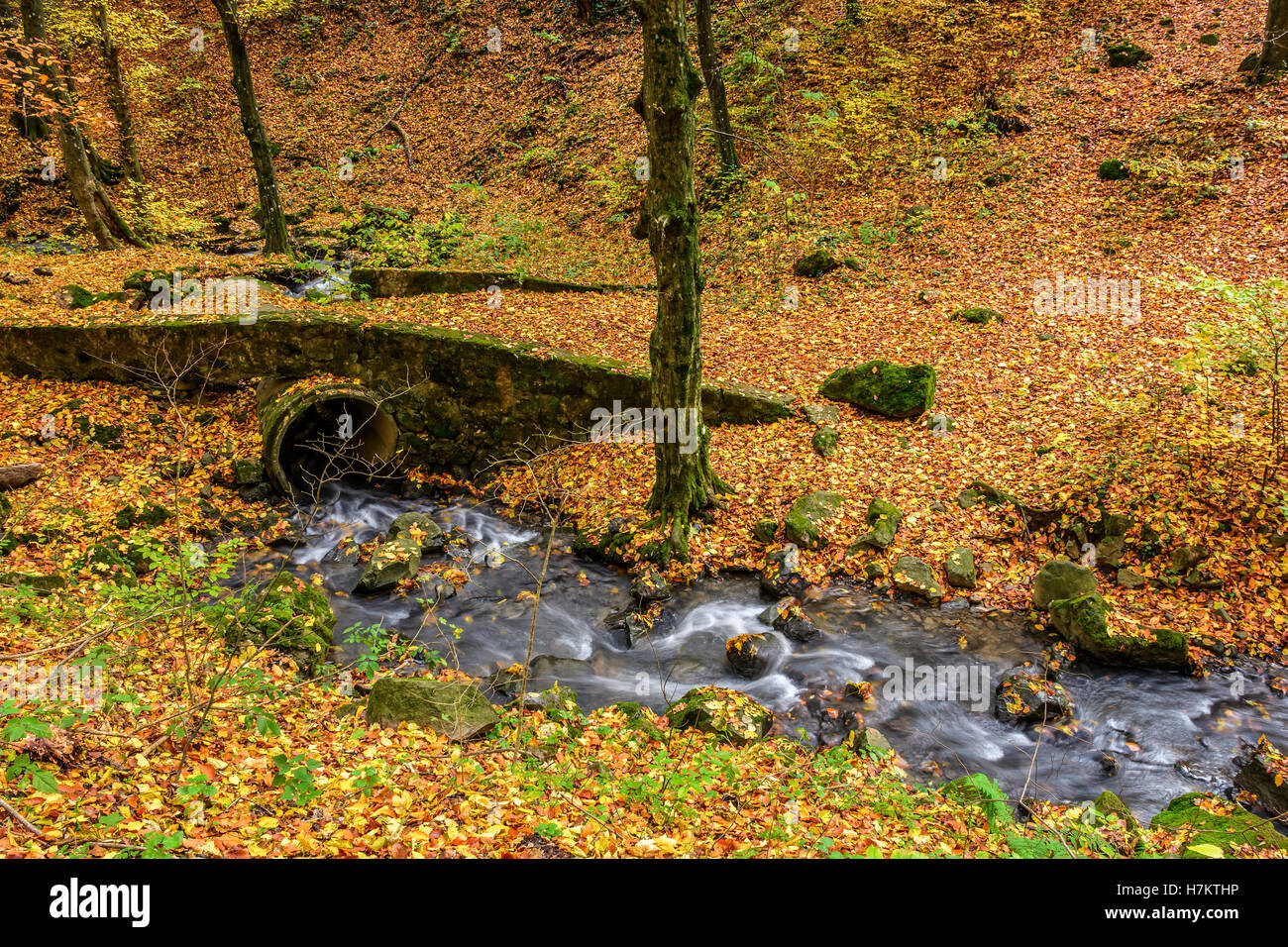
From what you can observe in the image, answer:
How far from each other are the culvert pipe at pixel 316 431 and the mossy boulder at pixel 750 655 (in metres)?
6.24

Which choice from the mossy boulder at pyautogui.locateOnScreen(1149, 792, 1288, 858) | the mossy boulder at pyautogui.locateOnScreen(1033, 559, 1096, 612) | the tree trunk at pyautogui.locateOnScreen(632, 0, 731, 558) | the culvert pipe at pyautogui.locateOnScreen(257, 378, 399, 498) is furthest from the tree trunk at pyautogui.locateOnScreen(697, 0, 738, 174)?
the mossy boulder at pyautogui.locateOnScreen(1149, 792, 1288, 858)

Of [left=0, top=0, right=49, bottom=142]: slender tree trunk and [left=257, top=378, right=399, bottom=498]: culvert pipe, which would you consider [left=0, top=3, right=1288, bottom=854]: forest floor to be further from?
[left=0, top=0, right=49, bottom=142]: slender tree trunk

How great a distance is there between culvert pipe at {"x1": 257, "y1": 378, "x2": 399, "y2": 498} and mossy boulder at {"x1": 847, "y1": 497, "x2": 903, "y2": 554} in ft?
23.5

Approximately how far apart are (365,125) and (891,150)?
61.1 feet

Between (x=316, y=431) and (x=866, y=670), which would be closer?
(x=866, y=670)

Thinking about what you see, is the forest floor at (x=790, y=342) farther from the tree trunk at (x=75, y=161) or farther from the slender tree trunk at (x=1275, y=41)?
the tree trunk at (x=75, y=161)

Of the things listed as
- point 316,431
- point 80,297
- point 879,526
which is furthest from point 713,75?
point 80,297

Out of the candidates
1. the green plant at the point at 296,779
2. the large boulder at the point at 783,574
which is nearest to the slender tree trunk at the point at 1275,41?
the large boulder at the point at 783,574

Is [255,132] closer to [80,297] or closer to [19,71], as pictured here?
[19,71]

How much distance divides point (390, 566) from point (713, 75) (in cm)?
1336

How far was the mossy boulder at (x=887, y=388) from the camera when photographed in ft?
33.0

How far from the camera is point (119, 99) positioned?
1805 centimetres

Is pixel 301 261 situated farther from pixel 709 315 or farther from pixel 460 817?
pixel 460 817
